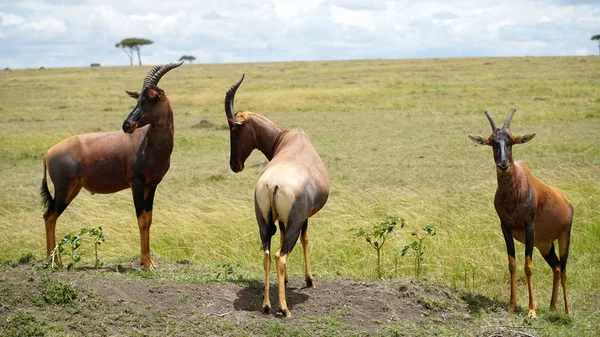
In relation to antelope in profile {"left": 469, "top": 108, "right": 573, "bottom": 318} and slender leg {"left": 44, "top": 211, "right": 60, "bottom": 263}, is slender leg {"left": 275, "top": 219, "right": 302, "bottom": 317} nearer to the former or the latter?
antelope in profile {"left": 469, "top": 108, "right": 573, "bottom": 318}

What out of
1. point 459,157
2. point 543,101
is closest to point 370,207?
point 459,157

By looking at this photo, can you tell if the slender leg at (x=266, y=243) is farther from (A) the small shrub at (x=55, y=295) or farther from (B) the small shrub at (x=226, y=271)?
(A) the small shrub at (x=55, y=295)

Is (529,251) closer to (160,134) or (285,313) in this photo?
(285,313)

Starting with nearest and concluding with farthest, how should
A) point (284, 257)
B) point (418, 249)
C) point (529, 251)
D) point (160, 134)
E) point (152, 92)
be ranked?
point (284, 257) < point (529, 251) < point (418, 249) < point (152, 92) < point (160, 134)

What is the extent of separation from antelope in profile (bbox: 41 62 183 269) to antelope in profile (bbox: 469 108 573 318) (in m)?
3.66

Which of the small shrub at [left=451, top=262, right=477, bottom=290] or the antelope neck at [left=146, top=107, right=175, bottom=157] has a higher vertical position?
the antelope neck at [left=146, top=107, right=175, bottom=157]

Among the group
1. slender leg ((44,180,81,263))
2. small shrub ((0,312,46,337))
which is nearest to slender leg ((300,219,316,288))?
small shrub ((0,312,46,337))

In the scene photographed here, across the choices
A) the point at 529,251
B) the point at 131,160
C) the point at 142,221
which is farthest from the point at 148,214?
the point at 529,251

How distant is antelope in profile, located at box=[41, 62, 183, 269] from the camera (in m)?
8.03

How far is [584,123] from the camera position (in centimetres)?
2108

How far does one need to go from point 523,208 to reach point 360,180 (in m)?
7.38

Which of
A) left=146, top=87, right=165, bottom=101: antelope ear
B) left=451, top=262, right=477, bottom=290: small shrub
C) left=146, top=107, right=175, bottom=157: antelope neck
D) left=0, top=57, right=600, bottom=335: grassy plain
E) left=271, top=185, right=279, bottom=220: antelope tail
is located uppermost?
left=146, top=87, right=165, bottom=101: antelope ear

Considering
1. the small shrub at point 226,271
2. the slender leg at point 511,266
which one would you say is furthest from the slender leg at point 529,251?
the small shrub at point 226,271

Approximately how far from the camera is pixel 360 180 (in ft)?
45.4
